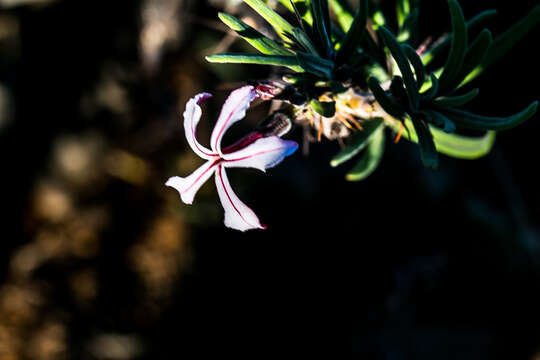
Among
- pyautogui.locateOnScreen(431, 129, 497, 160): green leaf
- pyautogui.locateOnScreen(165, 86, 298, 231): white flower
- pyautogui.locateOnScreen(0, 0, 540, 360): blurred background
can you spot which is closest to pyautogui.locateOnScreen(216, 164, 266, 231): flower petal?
pyautogui.locateOnScreen(165, 86, 298, 231): white flower

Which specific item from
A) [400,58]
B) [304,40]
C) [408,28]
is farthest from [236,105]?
[408,28]

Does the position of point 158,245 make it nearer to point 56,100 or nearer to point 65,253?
point 65,253

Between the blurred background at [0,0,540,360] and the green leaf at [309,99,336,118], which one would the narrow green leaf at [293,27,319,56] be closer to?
the green leaf at [309,99,336,118]

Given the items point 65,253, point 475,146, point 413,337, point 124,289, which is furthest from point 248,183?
point 475,146

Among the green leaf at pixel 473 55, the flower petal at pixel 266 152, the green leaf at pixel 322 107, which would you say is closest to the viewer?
the flower petal at pixel 266 152

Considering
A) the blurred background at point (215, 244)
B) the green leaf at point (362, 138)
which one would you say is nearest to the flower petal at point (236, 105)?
the green leaf at point (362, 138)

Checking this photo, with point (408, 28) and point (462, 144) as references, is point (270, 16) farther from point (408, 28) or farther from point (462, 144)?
point (462, 144)

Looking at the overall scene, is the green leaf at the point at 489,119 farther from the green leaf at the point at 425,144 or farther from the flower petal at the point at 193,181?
the flower petal at the point at 193,181

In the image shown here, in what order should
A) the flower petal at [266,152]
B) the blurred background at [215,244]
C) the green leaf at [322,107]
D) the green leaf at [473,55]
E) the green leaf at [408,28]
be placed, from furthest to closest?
the blurred background at [215,244] → the green leaf at [408,28] → the green leaf at [473,55] → the green leaf at [322,107] → the flower petal at [266,152]
